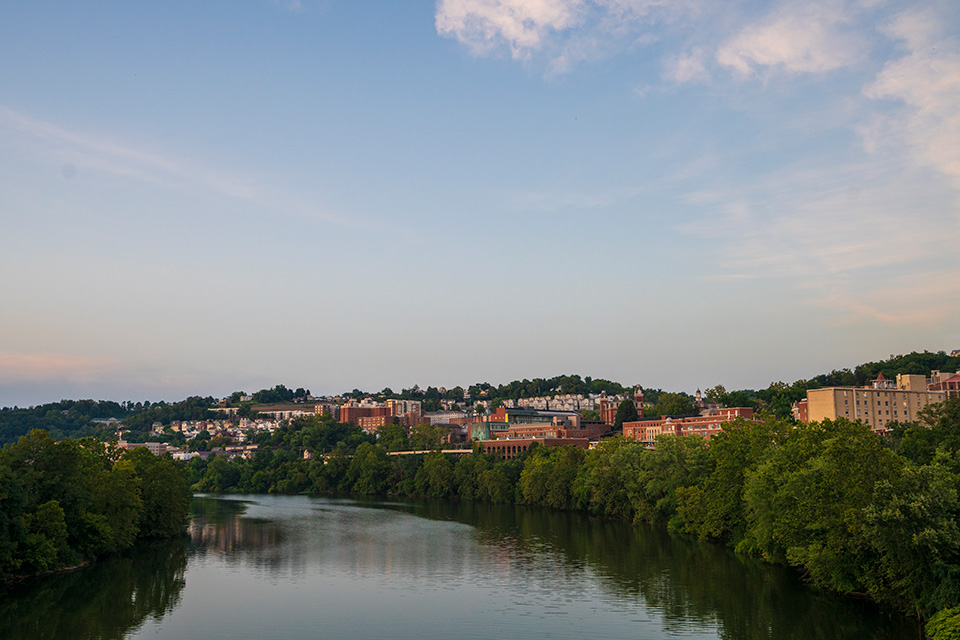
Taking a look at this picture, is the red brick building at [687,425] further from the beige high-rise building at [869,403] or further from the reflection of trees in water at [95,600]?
the reflection of trees in water at [95,600]

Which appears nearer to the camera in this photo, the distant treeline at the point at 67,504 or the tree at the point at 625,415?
the distant treeline at the point at 67,504

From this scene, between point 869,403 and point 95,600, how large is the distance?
4157 inches

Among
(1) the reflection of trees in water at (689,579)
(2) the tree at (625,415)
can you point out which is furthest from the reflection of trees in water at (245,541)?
(2) the tree at (625,415)

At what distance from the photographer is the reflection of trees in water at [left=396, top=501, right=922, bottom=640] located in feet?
111

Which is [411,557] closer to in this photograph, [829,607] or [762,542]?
[762,542]

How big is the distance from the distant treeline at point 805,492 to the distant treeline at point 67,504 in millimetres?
38842

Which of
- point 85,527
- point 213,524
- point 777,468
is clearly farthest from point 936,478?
point 213,524

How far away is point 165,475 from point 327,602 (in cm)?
2980

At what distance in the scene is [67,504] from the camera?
46.9m

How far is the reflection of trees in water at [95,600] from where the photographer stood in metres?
34.3

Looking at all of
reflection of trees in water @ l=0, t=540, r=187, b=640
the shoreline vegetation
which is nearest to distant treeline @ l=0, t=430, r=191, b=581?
the shoreline vegetation

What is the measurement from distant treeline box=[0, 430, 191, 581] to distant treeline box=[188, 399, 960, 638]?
1529 inches

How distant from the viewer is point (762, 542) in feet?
151

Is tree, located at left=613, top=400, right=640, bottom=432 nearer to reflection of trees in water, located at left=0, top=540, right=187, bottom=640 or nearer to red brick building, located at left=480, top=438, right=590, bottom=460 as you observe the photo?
red brick building, located at left=480, top=438, right=590, bottom=460
